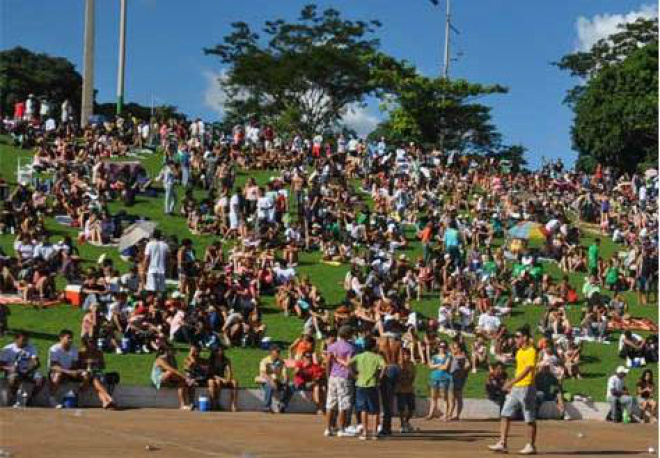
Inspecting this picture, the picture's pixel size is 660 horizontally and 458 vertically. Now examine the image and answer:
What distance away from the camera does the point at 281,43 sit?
6931 centimetres

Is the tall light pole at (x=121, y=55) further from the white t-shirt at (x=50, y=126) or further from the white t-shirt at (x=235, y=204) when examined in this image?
the white t-shirt at (x=235, y=204)

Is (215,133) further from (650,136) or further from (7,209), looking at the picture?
(650,136)

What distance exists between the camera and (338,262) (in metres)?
29.7

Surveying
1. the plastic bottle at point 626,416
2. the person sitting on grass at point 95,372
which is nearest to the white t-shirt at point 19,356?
the person sitting on grass at point 95,372

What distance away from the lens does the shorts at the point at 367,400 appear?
14.7 meters

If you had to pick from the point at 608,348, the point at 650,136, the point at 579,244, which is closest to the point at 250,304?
the point at 608,348

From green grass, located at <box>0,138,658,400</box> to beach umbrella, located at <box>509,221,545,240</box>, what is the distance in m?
0.97

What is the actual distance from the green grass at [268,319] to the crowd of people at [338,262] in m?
0.29

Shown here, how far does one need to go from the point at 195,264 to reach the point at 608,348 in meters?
9.00

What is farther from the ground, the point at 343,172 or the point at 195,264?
the point at 343,172

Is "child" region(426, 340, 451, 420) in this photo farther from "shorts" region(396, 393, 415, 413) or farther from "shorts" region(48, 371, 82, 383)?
"shorts" region(48, 371, 82, 383)

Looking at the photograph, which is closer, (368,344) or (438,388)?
(368,344)

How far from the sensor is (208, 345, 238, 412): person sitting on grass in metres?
17.8

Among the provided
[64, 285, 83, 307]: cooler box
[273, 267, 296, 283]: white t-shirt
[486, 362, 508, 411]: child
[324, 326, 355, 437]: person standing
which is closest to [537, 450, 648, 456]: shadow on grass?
[324, 326, 355, 437]: person standing
